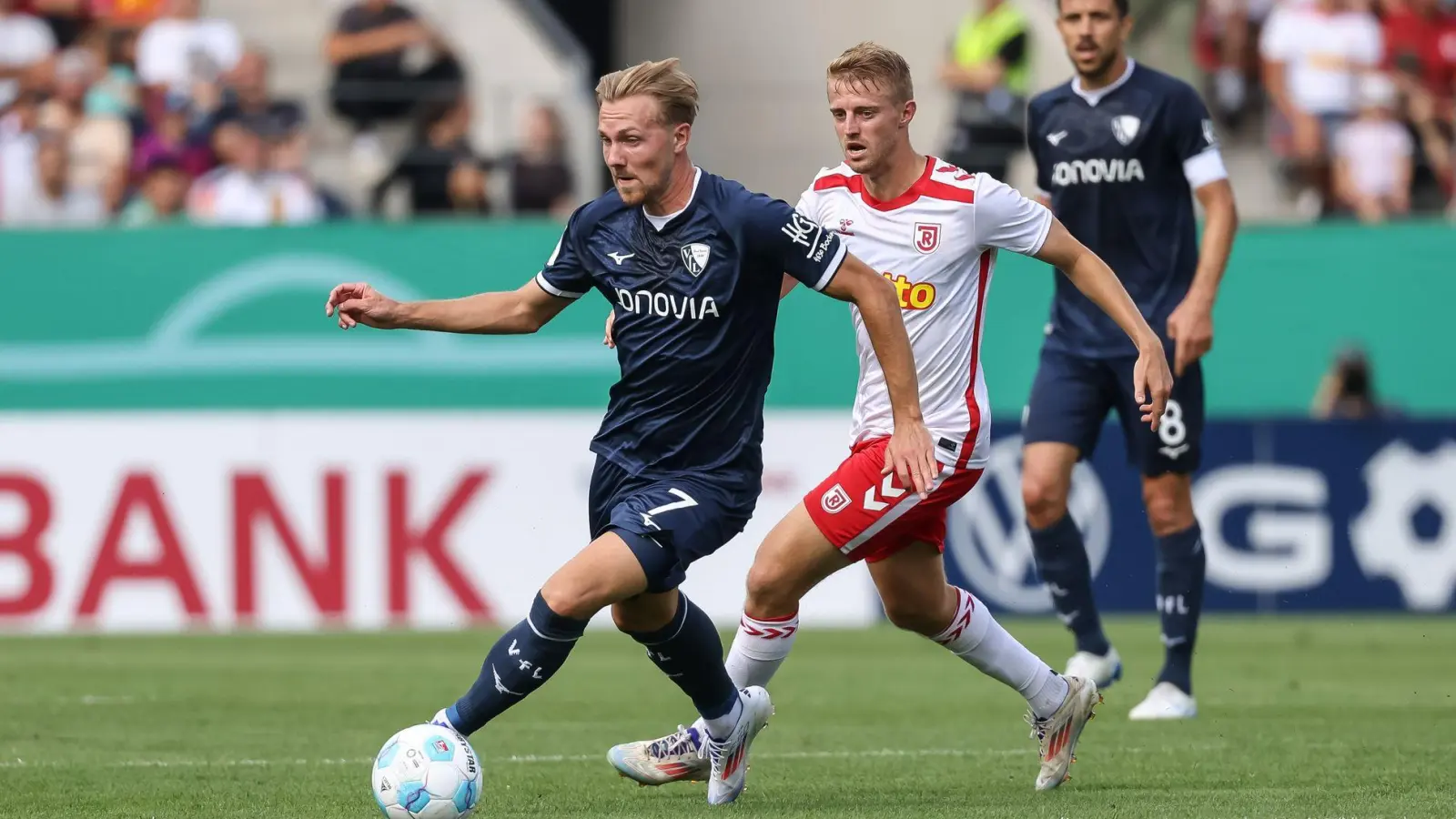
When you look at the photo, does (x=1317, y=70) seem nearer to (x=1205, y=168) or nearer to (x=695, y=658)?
(x=1205, y=168)

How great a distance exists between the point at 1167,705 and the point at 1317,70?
9998mm

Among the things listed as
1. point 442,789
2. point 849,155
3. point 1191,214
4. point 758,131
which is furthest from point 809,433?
point 442,789

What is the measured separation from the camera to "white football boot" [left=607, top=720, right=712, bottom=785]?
6559mm

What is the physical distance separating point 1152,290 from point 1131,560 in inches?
242

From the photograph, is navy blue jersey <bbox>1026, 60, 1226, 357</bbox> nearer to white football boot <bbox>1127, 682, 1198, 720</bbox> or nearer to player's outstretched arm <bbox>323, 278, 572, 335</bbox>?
white football boot <bbox>1127, 682, 1198, 720</bbox>

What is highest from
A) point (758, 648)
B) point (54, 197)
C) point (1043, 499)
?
point (758, 648)

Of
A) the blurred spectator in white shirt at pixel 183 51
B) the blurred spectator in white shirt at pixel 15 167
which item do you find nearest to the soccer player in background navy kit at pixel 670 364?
the blurred spectator in white shirt at pixel 15 167

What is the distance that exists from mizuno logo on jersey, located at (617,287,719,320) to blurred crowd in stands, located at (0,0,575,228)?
1014 centimetres

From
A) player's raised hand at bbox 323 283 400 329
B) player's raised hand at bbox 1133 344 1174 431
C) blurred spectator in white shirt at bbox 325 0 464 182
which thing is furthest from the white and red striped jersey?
blurred spectator in white shirt at bbox 325 0 464 182

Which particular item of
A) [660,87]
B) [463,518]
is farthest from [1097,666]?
[463,518]

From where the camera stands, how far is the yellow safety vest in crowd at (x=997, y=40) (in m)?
17.0

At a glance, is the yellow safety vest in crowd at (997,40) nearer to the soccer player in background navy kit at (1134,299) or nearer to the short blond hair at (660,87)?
the soccer player in background navy kit at (1134,299)

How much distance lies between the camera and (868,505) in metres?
6.47

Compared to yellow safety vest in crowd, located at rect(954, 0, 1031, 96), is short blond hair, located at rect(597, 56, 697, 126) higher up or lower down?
higher up
